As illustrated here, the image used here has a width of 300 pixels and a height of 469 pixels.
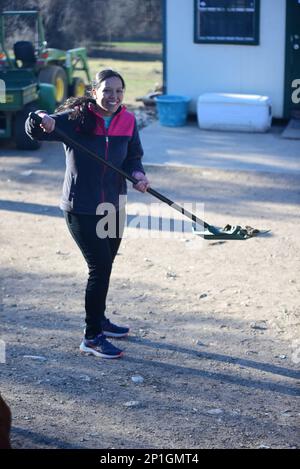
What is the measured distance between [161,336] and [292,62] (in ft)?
26.2

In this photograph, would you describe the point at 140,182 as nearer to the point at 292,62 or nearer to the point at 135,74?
the point at 292,62

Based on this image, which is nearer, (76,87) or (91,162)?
(91,162)

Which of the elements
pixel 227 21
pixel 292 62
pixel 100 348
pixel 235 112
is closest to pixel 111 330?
pixel 100 348

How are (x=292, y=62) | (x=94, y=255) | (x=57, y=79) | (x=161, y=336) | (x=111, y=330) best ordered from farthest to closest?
1. (x=57, y=79)
2. (x=292, y=62)
3. (x=161, y=336)
4. (x=111, y=330)
5. (x=94, y=255)

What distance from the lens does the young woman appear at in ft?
17.1

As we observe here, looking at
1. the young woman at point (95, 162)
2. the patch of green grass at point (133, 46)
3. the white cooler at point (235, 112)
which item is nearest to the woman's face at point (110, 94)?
the young woman at point (95, 162)

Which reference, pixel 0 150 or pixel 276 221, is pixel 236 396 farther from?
pixel 0 150

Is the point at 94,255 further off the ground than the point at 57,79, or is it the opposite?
the point at 57,79

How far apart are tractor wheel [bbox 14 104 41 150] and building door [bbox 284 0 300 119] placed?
3793 mm

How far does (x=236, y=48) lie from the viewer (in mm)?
13148

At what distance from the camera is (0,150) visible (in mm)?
12008

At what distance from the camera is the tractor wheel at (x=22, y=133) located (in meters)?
11.7

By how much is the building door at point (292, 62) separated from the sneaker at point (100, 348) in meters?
8.24

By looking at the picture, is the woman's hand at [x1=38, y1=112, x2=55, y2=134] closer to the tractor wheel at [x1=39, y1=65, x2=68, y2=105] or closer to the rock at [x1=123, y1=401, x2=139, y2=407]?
the rock at [x1=123, y1=401, x2=139, y2=407]
